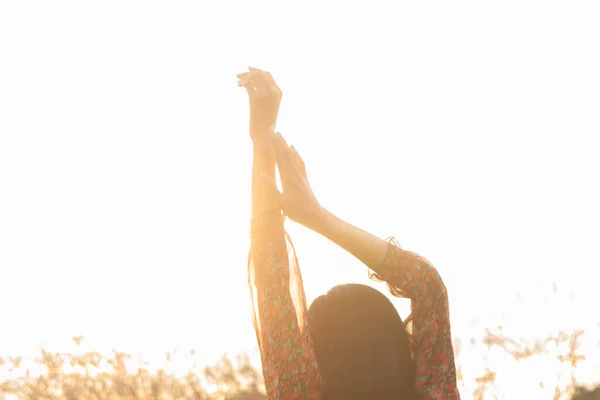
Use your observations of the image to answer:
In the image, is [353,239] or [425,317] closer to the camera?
[353,239]

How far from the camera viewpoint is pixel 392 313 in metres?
A: 2.92

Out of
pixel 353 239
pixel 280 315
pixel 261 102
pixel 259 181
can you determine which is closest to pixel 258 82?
pixel 261 102

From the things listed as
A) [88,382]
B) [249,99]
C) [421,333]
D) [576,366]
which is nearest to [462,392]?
[576,366]

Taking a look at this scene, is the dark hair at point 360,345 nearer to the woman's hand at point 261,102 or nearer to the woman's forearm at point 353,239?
the woman's forearm at point 353,239

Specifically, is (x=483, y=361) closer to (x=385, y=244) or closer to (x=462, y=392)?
(x=462, y=392)

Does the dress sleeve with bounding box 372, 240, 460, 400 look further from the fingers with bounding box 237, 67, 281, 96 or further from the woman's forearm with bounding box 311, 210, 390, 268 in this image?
the fingers with bounding box 237, 67, 281, 96

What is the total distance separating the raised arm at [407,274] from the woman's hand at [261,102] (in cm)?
12

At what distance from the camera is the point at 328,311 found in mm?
2896

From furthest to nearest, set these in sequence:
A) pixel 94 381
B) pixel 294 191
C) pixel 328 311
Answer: pixel 94 381 → pixel 328 311 → pixel 294 191

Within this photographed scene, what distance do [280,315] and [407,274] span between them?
1.80 feet

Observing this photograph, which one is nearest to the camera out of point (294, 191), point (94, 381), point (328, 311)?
point (294, 191)

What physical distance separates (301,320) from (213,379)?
300 cm

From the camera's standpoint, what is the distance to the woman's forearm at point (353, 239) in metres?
2.69

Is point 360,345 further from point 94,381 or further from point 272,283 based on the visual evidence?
point 94,381
